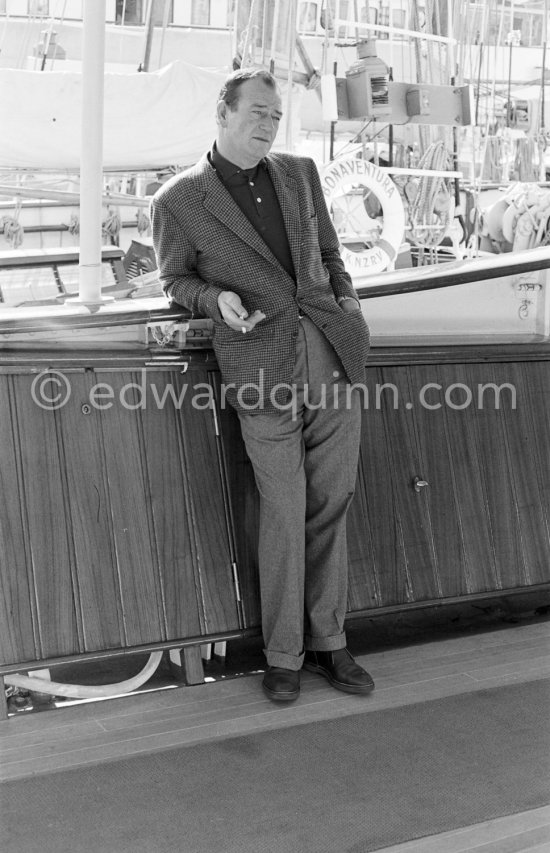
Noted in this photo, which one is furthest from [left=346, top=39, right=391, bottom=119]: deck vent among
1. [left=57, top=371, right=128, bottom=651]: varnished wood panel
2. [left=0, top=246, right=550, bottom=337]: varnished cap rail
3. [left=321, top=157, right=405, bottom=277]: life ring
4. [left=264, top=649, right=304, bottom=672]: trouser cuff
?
[left=264, top=649, right=304, bottom=672]: trouser cuff

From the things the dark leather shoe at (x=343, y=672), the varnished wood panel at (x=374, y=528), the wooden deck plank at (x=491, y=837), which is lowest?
the dark leather shoe at (x=343, y=672)

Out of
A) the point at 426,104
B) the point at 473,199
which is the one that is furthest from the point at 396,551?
the point at 473,199

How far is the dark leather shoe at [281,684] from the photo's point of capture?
104 inches

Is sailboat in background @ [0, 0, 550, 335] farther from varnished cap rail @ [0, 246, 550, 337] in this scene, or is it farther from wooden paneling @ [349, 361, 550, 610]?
wooden paneling @ [349, 361, 550, 610]

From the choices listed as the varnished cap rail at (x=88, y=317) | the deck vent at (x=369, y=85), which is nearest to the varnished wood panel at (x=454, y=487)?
the varnished cap rail at (x=88, y=317)

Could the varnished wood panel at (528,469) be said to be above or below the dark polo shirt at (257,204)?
below

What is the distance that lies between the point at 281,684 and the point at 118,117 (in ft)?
13.0

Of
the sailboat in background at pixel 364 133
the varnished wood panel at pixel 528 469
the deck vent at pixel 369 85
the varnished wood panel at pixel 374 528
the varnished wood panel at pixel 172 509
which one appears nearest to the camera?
the varnished wood panel at pixel 172 509

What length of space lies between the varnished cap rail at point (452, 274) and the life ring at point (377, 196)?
839 millimetres

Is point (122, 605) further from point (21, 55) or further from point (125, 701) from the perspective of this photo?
point (21, 55)

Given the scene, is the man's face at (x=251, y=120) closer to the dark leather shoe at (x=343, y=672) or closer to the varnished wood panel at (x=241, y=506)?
the varnished wood panel at (x=241, y=506)

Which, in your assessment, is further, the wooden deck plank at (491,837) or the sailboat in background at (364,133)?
the sailboat in background at (364,133)

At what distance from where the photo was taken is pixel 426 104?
4.43m

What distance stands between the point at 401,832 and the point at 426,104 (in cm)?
320
